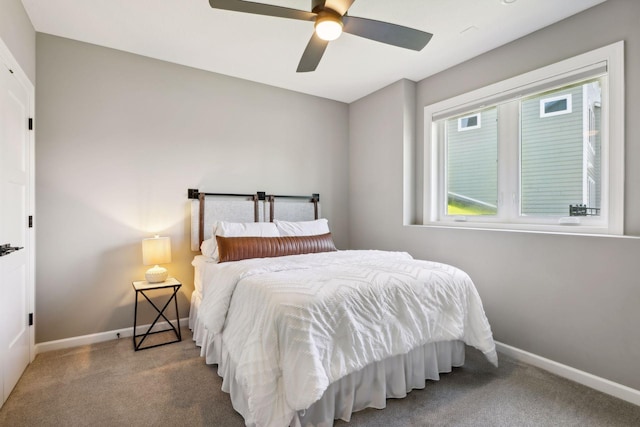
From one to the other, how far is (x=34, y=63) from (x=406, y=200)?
3.65 meters

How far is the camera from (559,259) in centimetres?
242

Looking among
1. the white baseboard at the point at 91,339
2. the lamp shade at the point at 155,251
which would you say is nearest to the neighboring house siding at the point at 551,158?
the lamp shade at the point at 155,251

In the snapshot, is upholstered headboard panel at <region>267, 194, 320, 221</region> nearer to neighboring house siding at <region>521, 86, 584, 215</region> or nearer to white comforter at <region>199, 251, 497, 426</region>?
white comforter at <region>199, 251, 497, 426</region>

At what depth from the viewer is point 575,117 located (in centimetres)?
252

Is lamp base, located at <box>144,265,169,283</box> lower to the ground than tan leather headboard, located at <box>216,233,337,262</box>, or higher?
lower

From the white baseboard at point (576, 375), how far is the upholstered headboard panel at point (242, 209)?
2.48m

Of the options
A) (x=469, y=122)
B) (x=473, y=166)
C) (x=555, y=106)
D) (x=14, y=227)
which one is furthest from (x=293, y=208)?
(x=555, y=106)

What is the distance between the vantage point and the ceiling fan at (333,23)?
190cm

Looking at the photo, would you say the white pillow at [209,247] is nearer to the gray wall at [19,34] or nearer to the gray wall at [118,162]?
the gray wall at [118,162]

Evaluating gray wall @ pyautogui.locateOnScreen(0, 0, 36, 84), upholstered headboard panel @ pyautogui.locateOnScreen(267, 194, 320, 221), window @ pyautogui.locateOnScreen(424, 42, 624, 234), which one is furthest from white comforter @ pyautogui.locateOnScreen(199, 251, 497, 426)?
gray wall @ pyautogui.locateOnScreen(0, 0, 36, 84)

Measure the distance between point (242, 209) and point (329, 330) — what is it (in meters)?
2.23

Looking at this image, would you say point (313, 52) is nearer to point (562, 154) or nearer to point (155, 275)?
point (562, 154)

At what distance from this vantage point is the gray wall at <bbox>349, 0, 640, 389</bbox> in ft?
7.00

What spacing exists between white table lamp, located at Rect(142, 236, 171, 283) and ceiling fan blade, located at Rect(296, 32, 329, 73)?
1978 mm
